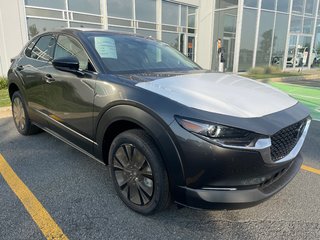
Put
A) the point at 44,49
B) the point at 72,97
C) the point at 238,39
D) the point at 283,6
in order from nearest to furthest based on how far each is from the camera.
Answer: the point at 72,97 < the point at 44,49 < the point at 238,39 < the point at 283,6

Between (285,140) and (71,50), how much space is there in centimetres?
254

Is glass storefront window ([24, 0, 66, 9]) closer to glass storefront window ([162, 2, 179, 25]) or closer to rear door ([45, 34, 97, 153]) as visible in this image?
glass storefront window ([162, 2, 179, 25])

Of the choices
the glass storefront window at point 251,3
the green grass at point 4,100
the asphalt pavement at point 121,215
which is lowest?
the asphalt pavement at point 121,215

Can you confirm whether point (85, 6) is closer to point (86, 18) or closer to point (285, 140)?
point (86, 18)

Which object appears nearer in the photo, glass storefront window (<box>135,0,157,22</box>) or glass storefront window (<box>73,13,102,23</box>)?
glass storefront window (<box>73,13,102,23</box>)

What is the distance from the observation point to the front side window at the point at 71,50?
2902mm

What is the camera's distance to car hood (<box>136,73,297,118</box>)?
6.75 feet

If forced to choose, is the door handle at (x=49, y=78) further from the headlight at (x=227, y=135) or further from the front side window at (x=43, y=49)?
the headlight at (x=227, y=135)

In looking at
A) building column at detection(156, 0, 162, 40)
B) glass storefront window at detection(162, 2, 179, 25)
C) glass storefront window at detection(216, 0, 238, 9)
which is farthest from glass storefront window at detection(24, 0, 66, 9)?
glass storefront window at detection(216, 0, 238, 9)

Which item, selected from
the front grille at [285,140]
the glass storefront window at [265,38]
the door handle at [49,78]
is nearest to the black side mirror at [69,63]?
the door handle at [49,78]

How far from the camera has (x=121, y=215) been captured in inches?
98.0

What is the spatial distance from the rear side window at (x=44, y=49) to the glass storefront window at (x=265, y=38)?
54.6 ft

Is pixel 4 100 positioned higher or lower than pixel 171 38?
lower

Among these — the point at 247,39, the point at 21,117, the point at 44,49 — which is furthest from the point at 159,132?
the point at 247,39
